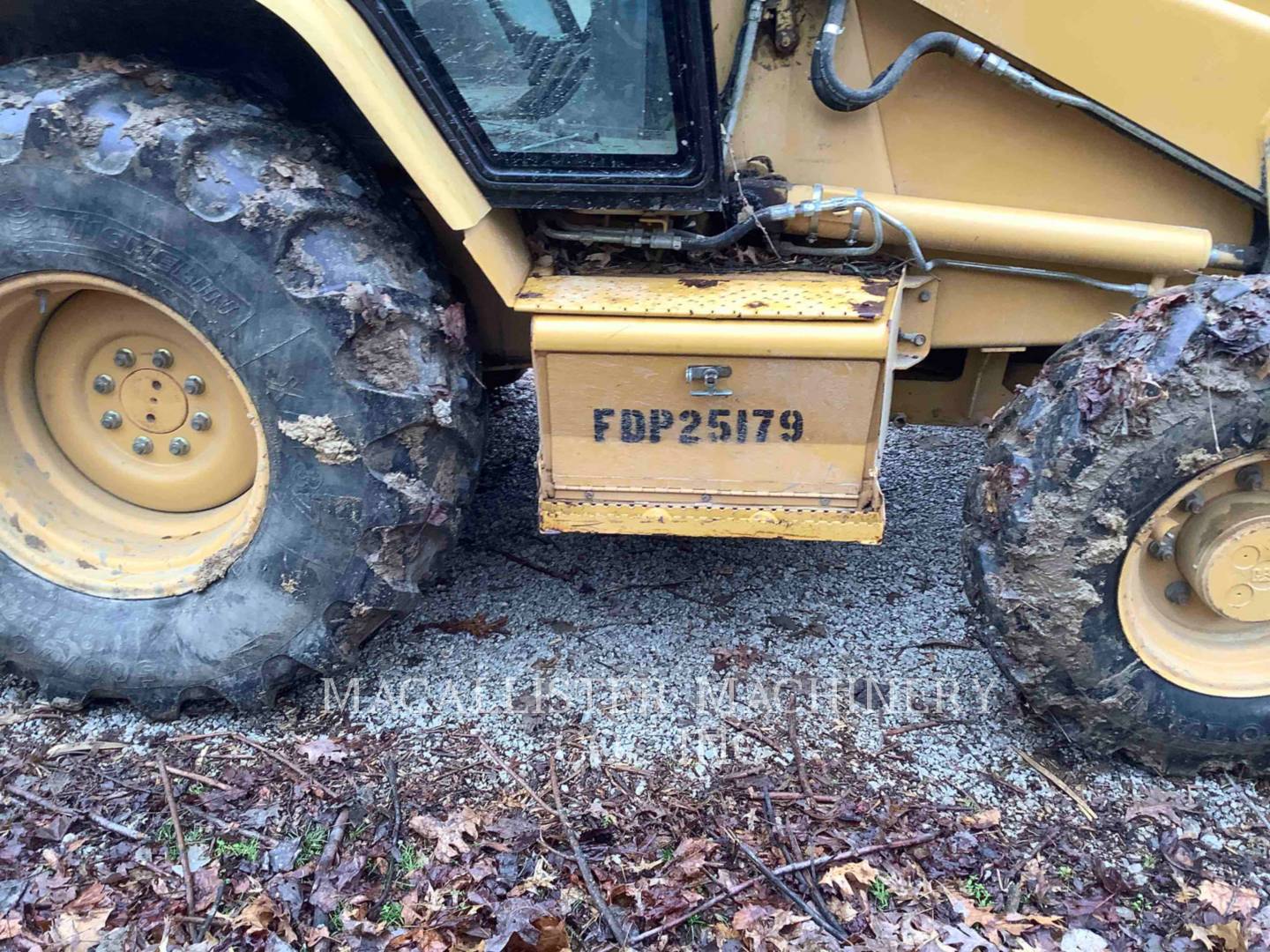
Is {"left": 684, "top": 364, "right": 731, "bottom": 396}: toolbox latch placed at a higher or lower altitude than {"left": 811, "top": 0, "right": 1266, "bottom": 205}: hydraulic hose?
lower

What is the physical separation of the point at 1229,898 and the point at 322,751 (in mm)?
1974

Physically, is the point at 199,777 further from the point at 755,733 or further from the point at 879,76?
the point at 879,76

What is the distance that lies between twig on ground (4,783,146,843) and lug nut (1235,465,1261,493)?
8.17ft

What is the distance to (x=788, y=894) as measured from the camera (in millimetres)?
1714

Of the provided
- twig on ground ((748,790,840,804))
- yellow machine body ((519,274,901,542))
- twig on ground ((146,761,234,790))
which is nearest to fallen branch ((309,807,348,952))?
twig on ground ((146,761,234,790))

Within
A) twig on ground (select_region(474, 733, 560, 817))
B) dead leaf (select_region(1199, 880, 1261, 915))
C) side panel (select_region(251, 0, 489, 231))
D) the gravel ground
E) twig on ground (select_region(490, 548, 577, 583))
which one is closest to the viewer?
side panel (select_region(251, 0, 489, 231))

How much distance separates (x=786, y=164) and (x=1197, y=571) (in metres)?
1.28

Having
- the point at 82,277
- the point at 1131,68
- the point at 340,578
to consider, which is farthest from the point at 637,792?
the point at 1131,68

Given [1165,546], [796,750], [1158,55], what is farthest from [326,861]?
[1158,55]

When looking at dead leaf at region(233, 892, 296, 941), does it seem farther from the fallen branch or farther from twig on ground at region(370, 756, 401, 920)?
twig on ground at region(370, 756, 401, 920)

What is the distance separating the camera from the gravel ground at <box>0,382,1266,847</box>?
2.04 m

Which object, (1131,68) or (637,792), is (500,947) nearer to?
(637,792)

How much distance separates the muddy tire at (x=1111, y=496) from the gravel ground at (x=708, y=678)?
176mm

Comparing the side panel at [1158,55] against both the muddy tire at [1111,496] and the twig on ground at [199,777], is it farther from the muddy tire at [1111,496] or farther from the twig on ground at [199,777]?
the twig on ground at [199,777]
